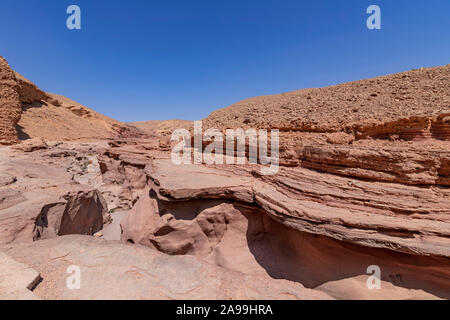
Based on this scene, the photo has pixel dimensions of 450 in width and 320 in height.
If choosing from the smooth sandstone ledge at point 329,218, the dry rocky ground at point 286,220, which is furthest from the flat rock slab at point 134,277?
the smooth sandstone ledge at point 329,218

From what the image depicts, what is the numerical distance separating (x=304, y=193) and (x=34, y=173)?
8.67 metres

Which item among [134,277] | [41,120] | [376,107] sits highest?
[41,120]

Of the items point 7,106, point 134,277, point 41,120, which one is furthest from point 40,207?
point 41,120

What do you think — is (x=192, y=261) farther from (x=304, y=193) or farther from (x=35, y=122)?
(x=35, y=122)

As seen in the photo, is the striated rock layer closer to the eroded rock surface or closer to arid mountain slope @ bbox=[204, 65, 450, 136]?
the eroded rock surface

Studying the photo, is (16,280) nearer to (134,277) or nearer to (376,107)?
(134,277)

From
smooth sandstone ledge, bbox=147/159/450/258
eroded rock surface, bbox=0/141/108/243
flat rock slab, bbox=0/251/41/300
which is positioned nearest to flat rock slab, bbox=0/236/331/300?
flat rock slab, bbox=0/251/41/300

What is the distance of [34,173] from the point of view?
641 cm

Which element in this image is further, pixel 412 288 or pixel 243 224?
pixel 243 224

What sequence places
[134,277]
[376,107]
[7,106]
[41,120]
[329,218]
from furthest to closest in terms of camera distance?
[41,120] → [7,106] → [376,107] → [329,218] → [134,277]

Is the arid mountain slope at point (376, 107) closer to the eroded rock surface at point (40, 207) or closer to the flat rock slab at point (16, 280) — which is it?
the flat rock slab at point (16, 280)

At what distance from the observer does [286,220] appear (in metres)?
3.35

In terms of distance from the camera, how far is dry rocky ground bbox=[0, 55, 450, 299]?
2.35 m

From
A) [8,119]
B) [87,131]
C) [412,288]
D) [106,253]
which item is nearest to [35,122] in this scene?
[87,131]
